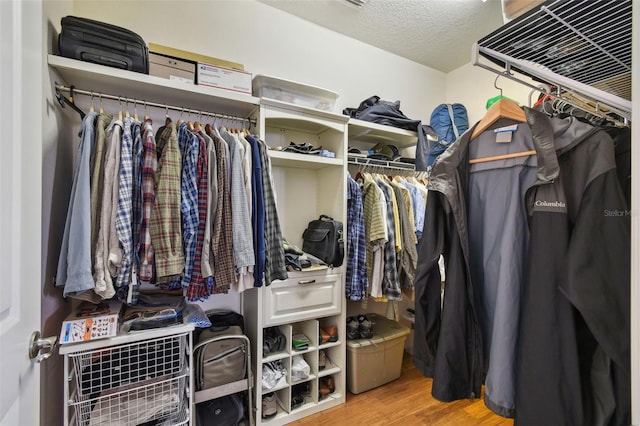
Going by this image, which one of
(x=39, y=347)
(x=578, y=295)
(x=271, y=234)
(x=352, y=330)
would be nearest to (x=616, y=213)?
(x=578, y=295)

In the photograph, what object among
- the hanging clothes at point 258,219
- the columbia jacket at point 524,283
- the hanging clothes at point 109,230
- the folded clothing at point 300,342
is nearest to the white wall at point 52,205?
the hanging clothes at point 109,230

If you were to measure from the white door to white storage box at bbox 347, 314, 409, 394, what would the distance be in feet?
5.44

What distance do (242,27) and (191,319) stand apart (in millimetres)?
1900

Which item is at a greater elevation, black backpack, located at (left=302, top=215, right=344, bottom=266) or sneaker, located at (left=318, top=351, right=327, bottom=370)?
black backpack, located at (left=302, top=215, right=344, bottom=266)

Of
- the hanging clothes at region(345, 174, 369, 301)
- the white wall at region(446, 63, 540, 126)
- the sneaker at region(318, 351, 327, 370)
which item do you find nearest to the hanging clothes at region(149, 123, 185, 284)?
the hanging clothes at region(345, 174, 369, 301)

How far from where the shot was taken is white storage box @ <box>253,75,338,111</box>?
167cm

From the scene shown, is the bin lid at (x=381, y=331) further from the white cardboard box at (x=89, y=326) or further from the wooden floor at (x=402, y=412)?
the white cardboard box at (x=89, y=326)

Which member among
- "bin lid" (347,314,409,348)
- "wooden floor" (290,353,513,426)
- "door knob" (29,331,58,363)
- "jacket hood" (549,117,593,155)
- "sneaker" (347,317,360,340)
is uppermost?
"jacket hood" (549,117,593,155)

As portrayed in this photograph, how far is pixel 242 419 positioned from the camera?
5.10 feet

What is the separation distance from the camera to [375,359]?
77.8 inches

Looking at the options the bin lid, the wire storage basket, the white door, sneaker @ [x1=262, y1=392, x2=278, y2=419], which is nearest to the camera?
the white door

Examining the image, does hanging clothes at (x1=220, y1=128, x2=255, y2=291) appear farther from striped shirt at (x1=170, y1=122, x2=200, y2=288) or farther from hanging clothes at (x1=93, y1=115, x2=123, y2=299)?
hanging clothes at (x1=93, y1=115, x2=123, y2=299)

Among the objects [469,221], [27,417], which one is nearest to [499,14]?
[469,221]

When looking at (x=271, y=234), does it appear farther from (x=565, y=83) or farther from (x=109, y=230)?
(x=565, y=83)
